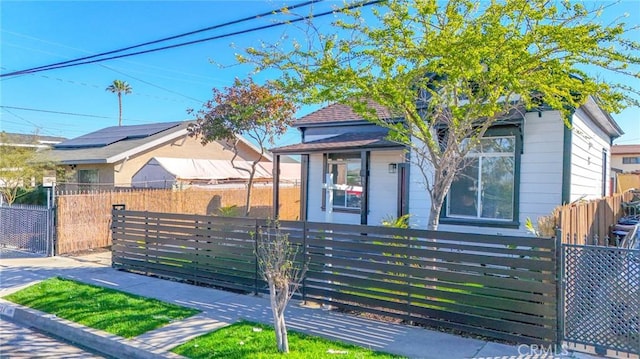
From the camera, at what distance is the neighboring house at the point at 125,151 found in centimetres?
1995

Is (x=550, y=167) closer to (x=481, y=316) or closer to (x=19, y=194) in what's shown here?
(x=481, y=316)

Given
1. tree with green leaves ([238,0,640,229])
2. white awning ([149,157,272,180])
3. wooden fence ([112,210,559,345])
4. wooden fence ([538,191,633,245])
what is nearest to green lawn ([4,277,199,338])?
wooden fence ([112,210,559,345])

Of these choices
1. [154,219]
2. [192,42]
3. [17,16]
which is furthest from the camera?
[17,16]

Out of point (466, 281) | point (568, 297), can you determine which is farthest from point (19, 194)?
point (568, 297)

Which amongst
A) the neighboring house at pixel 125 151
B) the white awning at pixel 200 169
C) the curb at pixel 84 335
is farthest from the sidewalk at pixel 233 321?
the neighboring house at pixel 125 151

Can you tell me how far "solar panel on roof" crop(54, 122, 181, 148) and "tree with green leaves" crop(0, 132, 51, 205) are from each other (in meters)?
5.78

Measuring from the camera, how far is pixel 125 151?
65.4 feet

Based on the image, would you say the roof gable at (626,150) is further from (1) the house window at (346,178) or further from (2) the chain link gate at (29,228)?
(2) the chain link gate at (29,228)

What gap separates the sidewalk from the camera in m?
4.57

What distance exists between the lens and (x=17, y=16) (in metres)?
12.2

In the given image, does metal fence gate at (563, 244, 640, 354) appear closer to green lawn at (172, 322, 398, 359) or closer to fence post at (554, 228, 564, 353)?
fence post at (554, 228, 564, 353)

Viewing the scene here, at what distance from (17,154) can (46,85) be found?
9.76m

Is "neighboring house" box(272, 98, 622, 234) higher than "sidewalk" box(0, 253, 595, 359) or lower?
higher

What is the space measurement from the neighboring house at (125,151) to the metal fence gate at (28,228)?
6.58 metres
